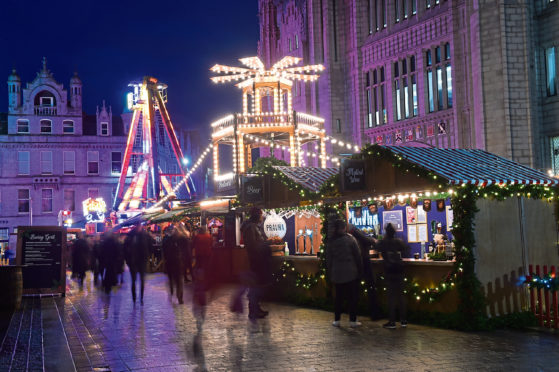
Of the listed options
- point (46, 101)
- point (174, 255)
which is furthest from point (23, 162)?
point (174, 255)

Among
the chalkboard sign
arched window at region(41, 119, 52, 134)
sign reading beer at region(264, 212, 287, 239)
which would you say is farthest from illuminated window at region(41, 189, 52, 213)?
sign reading beer at region(264, 212, 287, 239)

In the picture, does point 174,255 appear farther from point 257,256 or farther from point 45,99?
point 45,99

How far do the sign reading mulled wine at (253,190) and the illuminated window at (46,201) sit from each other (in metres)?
44.1

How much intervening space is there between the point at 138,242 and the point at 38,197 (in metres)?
46.1

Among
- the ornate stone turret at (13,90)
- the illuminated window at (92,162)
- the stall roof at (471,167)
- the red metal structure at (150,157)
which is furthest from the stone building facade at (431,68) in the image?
the ornate stone turret at (13,90)

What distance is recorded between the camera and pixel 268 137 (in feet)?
98.2

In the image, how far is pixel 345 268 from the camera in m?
11.1

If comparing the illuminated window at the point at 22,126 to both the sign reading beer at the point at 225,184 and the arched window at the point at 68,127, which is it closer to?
the arched window at the point at 68,127

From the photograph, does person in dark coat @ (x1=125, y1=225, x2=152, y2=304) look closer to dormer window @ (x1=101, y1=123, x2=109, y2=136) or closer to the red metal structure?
the red metal structure

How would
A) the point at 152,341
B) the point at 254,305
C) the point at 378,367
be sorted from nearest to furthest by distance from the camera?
1. the point at 378,367
2. the point at 152,341
3. the point at 254,305

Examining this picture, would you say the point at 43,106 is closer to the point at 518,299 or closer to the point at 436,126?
the point at 436,126

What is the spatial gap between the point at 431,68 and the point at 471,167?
19024 millimetres

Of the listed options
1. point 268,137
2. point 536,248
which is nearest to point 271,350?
point 536,248

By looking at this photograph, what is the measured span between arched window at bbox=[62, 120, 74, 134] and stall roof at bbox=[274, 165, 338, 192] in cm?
4589
